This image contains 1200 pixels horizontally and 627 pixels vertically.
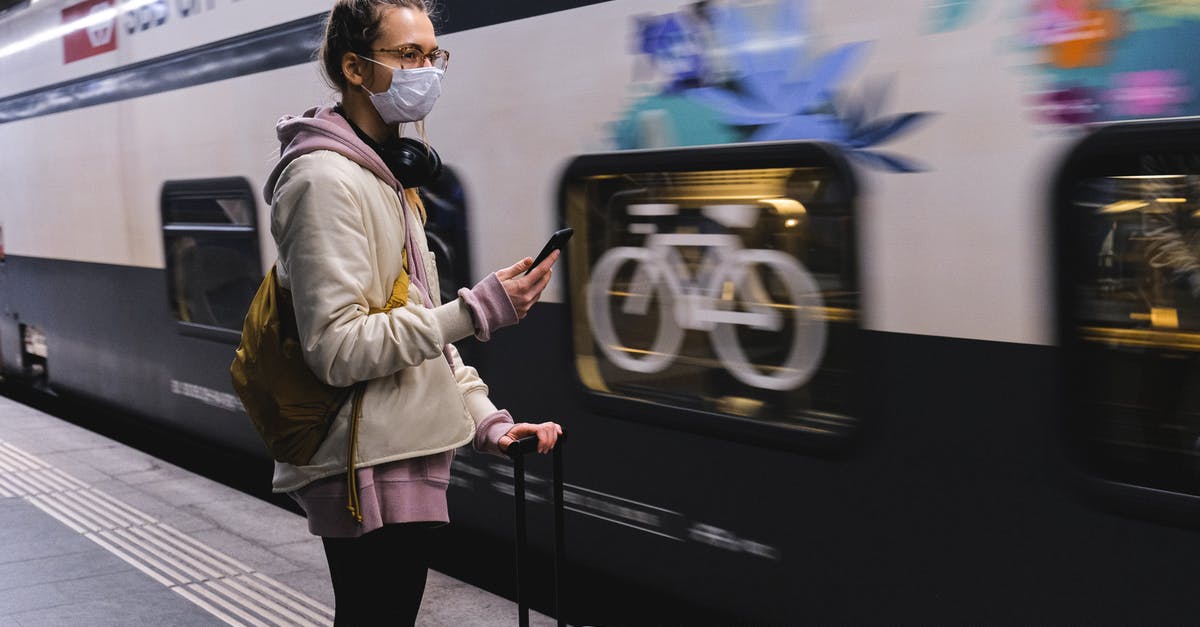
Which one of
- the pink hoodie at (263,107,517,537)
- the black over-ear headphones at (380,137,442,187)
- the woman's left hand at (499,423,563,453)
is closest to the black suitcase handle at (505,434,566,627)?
the woman's left hand at (499,423,563,453)

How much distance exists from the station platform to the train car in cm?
60

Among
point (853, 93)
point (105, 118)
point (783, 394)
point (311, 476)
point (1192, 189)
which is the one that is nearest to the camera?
point (311, 476)

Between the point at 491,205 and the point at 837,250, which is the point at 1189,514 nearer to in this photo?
the point at 837,250

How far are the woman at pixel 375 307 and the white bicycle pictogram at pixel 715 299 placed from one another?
108cm

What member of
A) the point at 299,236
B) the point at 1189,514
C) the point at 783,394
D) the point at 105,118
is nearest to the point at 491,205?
the point at 783,394

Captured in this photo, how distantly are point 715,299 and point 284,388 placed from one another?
4.91 feet

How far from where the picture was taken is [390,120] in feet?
6.99

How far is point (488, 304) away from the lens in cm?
203

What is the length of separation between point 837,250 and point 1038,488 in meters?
0.72

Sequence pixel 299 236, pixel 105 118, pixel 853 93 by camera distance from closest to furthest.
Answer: pixel 299 236, pixel 853 93, pixel 105 118

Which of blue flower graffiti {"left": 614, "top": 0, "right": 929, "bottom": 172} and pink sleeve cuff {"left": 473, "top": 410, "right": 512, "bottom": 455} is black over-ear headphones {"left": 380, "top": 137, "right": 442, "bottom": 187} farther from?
blue flower graffiti {"left": 614, "top": 0, "right": 929, "bottom": 172}

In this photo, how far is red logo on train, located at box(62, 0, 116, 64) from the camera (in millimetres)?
6473

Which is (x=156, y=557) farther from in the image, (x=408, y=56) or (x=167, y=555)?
(x=408, y=56)

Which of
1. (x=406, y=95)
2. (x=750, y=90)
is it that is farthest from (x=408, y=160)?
(x=750, y=90)
